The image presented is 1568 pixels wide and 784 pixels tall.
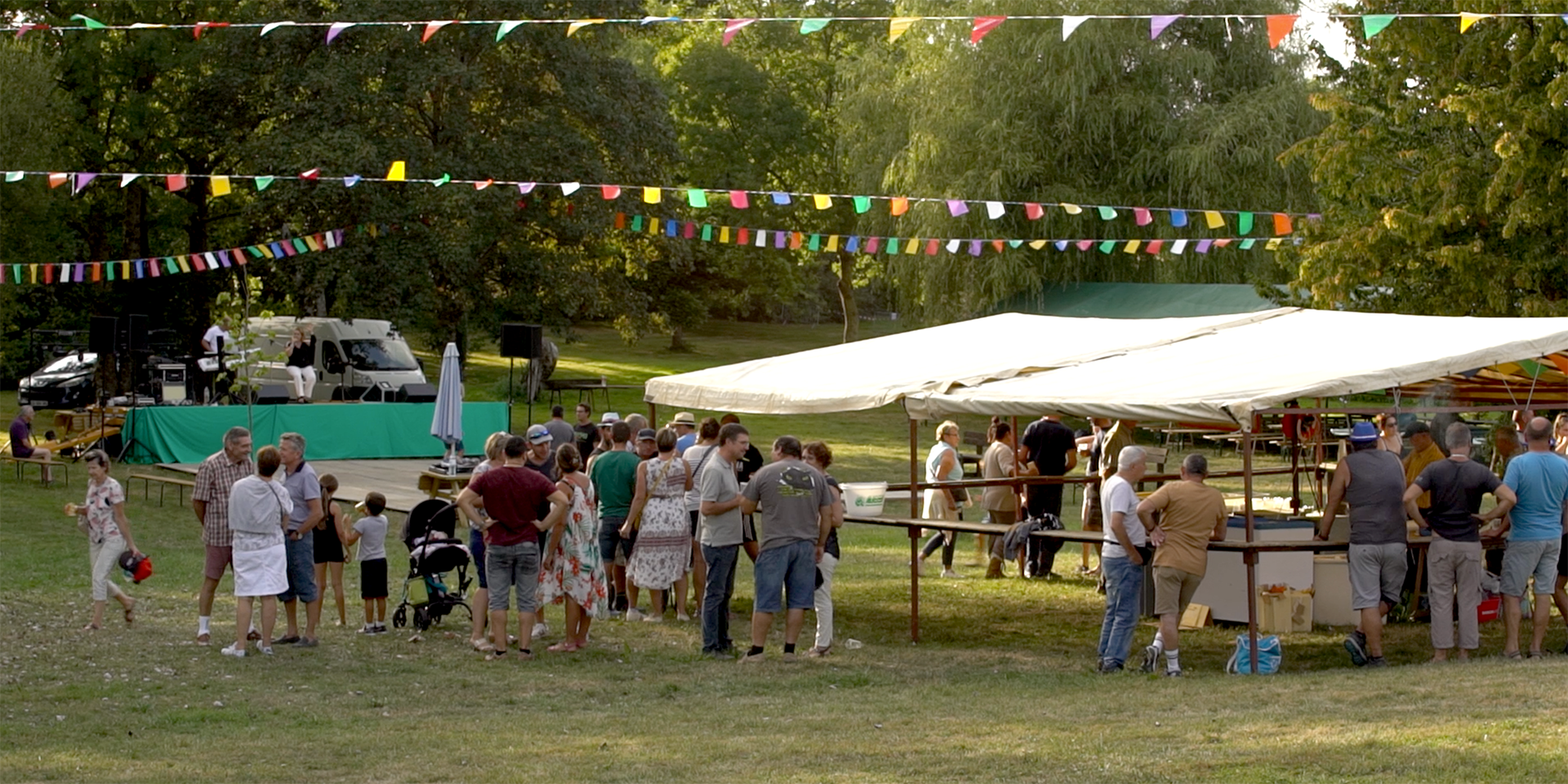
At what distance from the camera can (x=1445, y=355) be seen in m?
10.4

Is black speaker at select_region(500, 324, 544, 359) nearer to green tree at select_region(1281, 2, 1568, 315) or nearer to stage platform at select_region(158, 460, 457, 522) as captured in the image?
stage platform at select_region(158, 460, 457, 522)

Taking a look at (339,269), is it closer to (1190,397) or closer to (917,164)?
(917,164)

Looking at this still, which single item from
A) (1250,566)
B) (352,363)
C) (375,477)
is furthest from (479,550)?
(352,363)

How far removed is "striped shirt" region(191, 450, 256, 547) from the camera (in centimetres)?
1075

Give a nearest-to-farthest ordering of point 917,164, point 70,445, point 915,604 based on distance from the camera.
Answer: point 915,604 → point 70,445 → point 917,164

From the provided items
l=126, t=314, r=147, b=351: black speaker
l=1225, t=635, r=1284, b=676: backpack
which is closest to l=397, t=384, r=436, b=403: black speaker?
l=126, t=314, r=147, b=351: black speaker

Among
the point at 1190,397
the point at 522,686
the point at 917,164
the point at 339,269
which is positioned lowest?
the point at 522,686

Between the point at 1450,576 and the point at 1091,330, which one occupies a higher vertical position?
the point at 1091,330

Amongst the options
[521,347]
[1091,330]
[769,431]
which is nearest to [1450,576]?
[1091,330]

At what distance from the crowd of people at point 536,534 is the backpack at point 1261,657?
2623 mm

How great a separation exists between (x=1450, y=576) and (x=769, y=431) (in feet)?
79.5

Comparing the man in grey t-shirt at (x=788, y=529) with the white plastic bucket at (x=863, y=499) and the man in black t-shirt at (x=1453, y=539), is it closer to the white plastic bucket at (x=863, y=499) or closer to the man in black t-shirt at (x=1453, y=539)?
the white plastic bucket at (x=863, y=499)

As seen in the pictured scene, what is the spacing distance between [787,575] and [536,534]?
1617 millimetres

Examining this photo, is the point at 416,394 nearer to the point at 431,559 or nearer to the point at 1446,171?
the point at 1446,171
